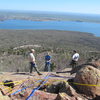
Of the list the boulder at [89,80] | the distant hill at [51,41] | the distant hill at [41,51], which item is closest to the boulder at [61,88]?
the boulder at [89,80]

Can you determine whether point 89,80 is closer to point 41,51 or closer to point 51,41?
point 41,51

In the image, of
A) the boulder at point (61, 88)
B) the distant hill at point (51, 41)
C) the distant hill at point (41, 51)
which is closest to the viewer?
the boulder at point (61, 88)

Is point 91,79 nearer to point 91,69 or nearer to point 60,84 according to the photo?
point 91,69

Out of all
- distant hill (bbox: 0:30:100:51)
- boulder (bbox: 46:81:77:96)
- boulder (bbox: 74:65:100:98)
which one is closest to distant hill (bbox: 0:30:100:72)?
distant hill (bbox: 0:30:100:51)

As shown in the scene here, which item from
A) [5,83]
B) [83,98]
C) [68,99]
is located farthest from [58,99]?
[5,83]

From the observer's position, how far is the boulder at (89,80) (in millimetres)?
7027

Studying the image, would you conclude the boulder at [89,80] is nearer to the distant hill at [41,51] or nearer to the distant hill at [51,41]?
the distant hill at [41,51]

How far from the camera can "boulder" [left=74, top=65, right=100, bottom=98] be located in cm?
703

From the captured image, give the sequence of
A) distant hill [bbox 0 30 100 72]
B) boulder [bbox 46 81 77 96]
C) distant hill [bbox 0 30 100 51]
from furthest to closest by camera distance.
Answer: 1. distant hill [bbox 0 30 100 51]
2. distant hill [bbox 0 30 100 72]
3. boulder [bbox 46 81 77 96]

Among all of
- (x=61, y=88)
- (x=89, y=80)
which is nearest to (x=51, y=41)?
(x=61, y=88)

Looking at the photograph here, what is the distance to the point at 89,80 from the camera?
7148 millimetres

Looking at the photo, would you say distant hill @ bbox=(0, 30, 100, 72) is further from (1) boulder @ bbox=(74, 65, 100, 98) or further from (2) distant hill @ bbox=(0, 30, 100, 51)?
(1) boulder @ bbox=(74, 65, 100, 98)

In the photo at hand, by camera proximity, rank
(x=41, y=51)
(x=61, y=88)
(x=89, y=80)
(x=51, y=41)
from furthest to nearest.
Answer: (x=51, y=41) < (x=41, y=51) < (x=61, y=88) < (x=89, y=80)

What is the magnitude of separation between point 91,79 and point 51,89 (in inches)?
73.6
